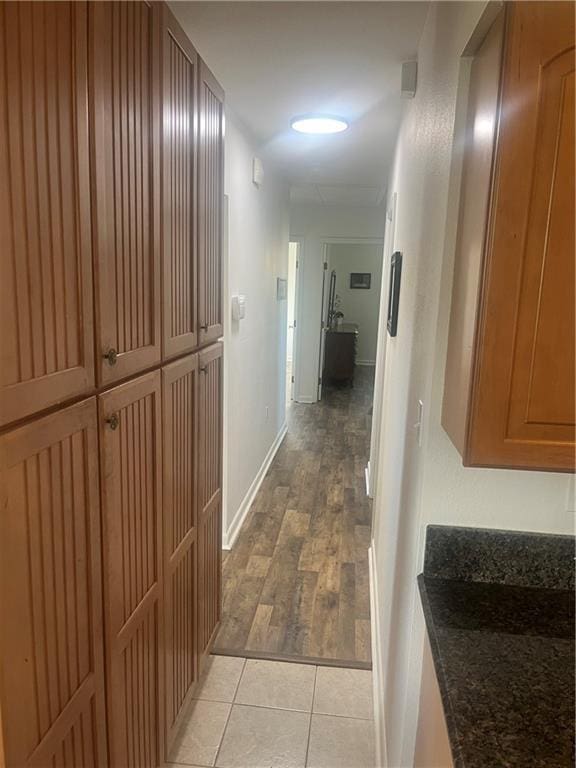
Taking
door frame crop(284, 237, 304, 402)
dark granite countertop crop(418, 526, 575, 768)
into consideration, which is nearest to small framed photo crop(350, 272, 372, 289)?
door frame crop(284, 237, 304, 402)

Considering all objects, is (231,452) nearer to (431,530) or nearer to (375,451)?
(375,451)

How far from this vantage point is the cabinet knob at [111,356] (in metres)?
1.11

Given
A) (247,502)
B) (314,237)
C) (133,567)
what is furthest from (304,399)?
(133,567)

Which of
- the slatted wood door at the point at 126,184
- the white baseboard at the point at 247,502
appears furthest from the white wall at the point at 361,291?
the slatted wood door at the point at 126,184

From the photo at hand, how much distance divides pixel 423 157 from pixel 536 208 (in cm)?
94

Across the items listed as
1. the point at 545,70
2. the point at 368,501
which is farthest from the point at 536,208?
the point at 368,501

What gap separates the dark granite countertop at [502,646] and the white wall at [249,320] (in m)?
2.01

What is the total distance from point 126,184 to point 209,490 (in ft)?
4.05

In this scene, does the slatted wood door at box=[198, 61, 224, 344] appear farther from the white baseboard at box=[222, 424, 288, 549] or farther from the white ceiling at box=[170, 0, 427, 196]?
the white baseboard at box=[222, 424, 288, 549]

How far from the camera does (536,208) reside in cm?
85

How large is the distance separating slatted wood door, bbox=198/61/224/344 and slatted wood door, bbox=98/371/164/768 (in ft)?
1.79

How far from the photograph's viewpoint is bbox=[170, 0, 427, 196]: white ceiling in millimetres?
1749

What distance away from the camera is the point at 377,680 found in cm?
211

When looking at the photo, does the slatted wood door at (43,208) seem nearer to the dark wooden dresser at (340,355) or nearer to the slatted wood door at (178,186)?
the slatted wood door at (178,186)
